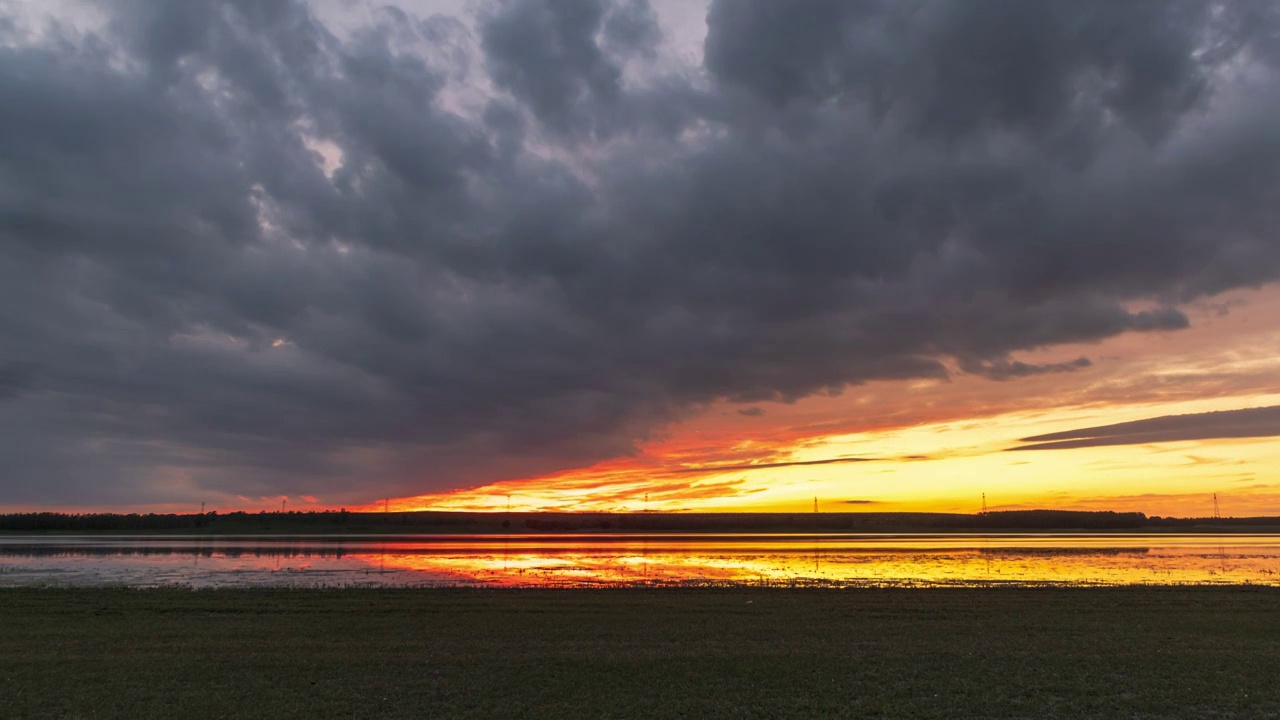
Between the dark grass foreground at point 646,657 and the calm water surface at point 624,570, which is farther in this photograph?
the calm water surface at point 624,570

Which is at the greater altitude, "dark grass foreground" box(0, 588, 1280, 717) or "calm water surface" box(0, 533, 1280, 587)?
"dark grass foreground" box(0, 588, 1280, 717)

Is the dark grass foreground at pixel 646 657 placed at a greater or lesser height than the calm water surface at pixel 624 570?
greater

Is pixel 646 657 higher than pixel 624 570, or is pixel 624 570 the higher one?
pixel 646 657

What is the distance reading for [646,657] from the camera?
15.7 m

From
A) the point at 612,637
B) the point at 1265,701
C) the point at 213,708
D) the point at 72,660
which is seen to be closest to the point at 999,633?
the point at 1265,701

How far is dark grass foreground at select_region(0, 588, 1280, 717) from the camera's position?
39.7 feet

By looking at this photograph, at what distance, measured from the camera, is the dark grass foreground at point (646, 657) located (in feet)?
39.7

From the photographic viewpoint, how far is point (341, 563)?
47.8m

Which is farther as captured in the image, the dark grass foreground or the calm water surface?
the calm water surface

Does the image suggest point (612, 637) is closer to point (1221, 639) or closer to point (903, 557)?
point (1221, 639)

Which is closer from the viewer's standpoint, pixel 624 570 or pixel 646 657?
pixel 646 657

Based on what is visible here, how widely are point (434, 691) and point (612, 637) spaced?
20.6 ft

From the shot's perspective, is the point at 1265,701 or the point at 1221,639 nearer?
the point at 1265,701

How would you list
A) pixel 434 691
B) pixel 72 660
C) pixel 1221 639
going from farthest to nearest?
pixel 1221 639
pixel 72 660
pixel 434 691
